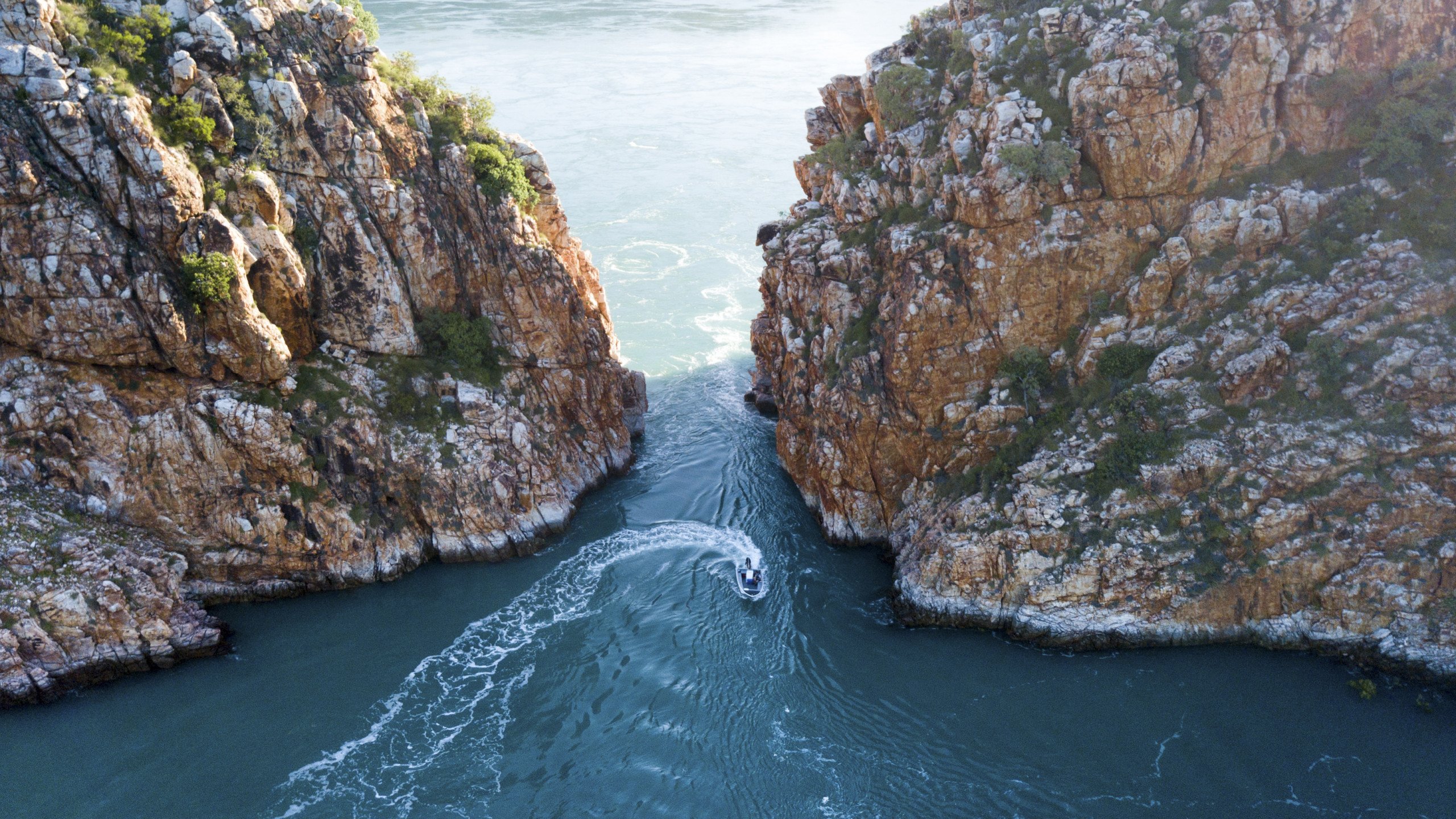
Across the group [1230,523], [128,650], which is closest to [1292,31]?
[1230,523]

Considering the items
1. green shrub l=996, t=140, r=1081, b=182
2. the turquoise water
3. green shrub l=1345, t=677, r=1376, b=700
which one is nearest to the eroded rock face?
the turquoise water

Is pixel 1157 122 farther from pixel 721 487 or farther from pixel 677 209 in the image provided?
pixel 677 209

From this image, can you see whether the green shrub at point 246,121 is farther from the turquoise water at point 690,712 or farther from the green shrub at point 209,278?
the turquoise water at point 690,712

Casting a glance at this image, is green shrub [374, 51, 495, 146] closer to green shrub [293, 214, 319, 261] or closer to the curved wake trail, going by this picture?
A: green shrub [293, 214, 319, 261]

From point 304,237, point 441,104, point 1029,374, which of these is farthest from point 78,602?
point 1029,374

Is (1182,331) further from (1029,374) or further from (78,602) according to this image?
(78,602)

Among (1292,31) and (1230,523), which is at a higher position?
(1292,31)

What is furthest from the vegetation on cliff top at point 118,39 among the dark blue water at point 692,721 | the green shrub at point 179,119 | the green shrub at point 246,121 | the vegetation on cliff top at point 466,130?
the dark blue water at point 692,721
